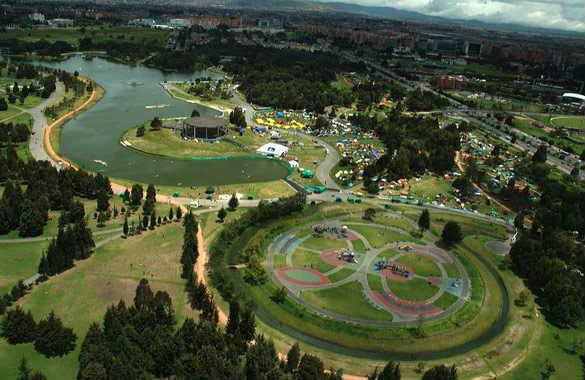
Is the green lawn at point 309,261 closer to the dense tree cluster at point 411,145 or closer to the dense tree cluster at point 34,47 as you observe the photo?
the dense tree cluster at point 411,145

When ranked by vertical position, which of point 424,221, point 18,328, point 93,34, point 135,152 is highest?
point 93,34

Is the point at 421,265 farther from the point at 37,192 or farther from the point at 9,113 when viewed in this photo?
the point at 9,113

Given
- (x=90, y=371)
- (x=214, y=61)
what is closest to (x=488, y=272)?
(x=90, y=371)

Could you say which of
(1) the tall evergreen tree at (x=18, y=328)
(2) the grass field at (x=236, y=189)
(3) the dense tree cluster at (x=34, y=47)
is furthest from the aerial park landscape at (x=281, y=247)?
(3) the dense tree cluster at (x=34, y=47)

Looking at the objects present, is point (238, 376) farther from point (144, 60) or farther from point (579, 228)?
point (144, 60)

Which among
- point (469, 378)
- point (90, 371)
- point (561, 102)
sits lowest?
point (469, 378)

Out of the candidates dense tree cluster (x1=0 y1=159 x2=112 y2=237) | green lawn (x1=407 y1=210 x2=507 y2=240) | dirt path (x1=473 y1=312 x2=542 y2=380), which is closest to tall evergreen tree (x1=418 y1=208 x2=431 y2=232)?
green lawn (x1=407 y1=210 x2=507 y2=240)

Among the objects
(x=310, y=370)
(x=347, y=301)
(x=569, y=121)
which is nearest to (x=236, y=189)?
(x=347, y=301)
